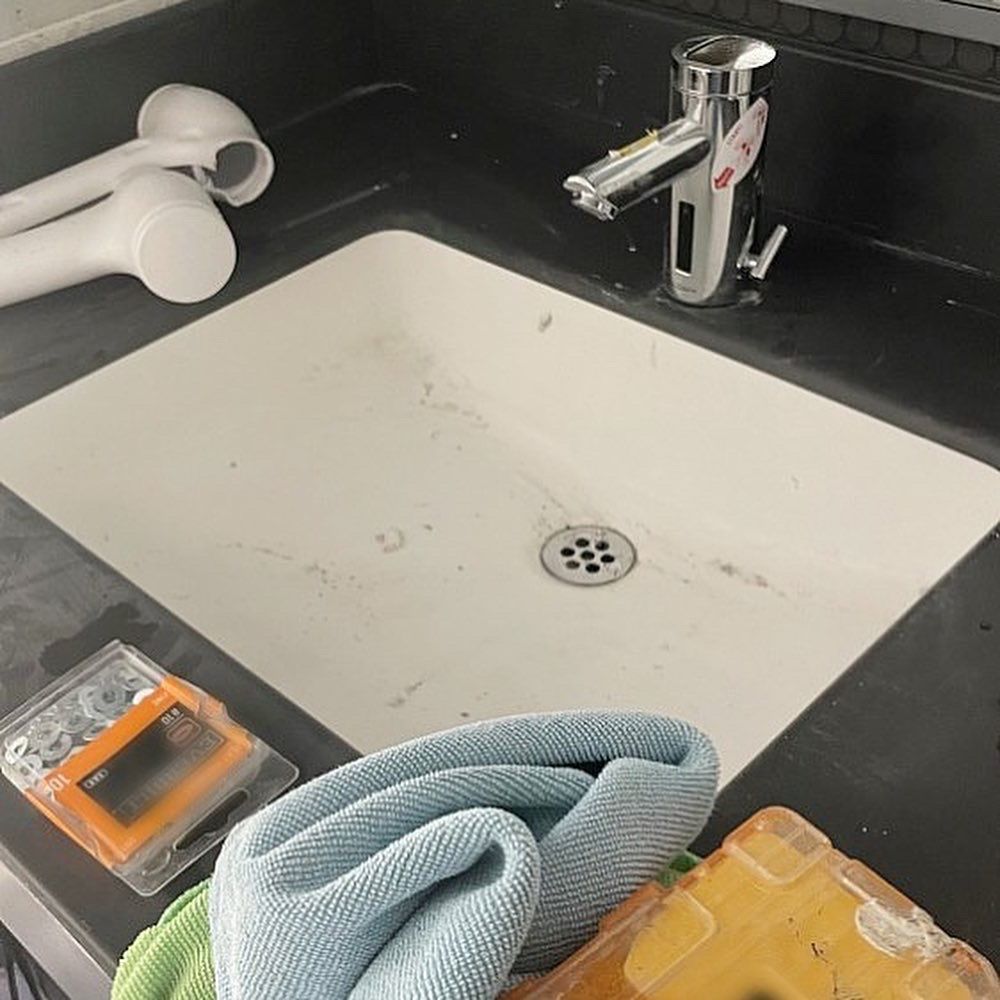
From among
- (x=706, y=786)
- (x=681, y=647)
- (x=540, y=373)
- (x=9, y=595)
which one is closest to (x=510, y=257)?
(x=540, y=373)

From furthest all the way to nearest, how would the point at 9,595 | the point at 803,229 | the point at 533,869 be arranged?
the point at 803,229 < the point at 9,595 < the point at 533,869

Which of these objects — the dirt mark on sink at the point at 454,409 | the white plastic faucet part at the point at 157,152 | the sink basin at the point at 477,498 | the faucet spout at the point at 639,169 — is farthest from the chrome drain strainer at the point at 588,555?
the white plastic faucet part at the point at 157,152

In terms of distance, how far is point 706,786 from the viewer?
1.47 feet

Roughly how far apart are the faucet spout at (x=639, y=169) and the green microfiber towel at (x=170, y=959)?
42 centimetres

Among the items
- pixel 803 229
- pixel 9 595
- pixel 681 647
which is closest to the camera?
pixel 9 595

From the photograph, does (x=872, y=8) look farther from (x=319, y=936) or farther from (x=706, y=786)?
(x=319, y=936)

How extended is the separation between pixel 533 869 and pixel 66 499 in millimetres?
550

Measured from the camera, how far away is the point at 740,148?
81 cm

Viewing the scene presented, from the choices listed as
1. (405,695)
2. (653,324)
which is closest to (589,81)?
(653,324)

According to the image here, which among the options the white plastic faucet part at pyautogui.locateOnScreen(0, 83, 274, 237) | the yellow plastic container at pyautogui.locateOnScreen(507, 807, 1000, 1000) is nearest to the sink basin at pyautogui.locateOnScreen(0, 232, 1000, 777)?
the white plastic faucet part at pyautogui.locateOnScreen(0, 83, 274, 237)

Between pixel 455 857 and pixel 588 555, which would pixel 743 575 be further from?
pixel 455 857

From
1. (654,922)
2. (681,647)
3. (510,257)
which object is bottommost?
(681,647)

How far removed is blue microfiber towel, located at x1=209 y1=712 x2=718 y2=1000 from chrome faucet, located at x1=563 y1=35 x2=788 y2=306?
0.39 meters

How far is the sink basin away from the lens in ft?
2.54
